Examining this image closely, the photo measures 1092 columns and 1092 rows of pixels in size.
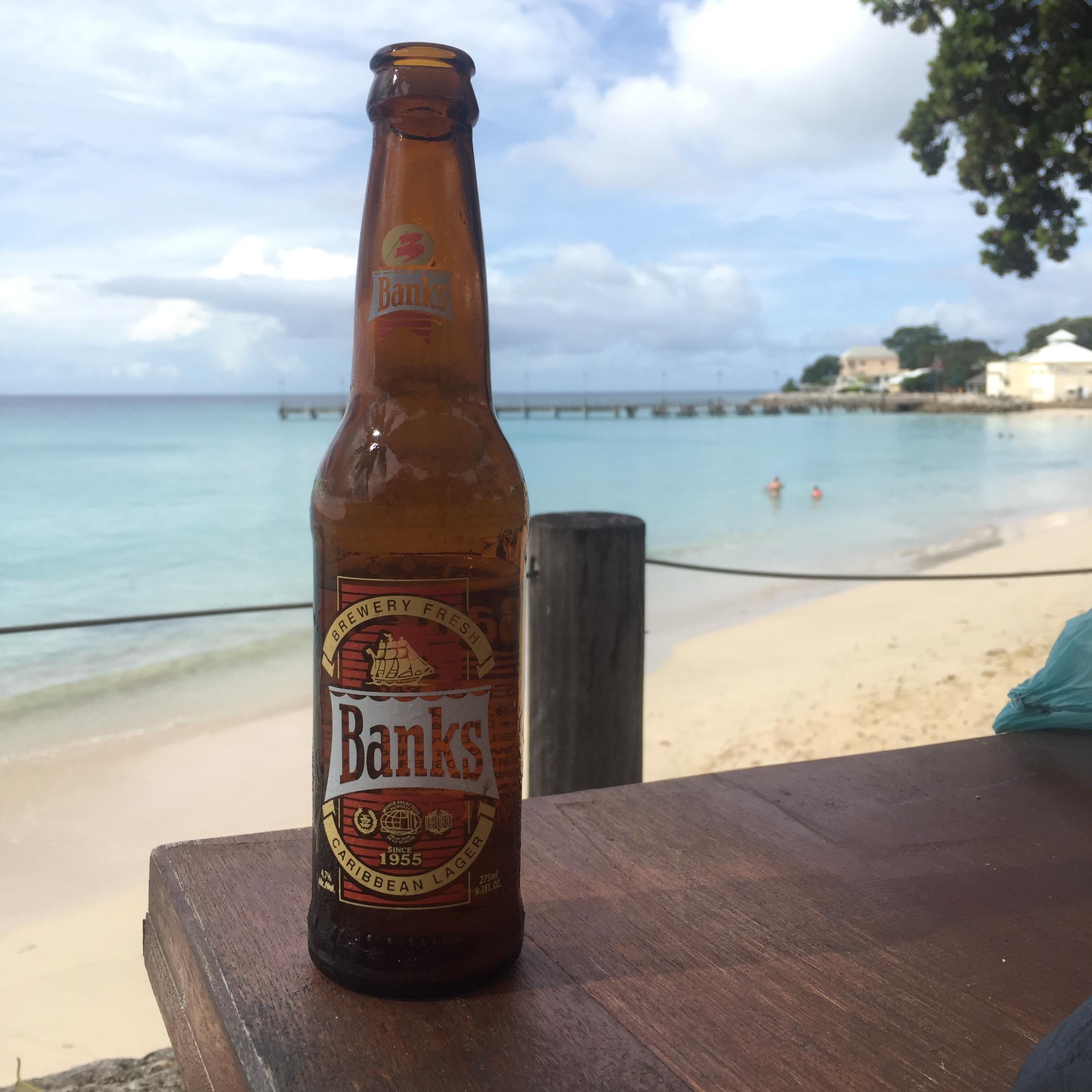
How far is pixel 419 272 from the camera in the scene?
2.55 ft

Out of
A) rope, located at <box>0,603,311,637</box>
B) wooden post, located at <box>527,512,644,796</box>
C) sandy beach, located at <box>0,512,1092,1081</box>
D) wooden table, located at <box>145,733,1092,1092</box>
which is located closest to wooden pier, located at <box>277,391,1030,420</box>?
sandy beach, located at <box>0,512,1092,1081</box>

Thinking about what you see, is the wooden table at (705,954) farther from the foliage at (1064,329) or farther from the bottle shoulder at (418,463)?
the foliage at (1064,329)

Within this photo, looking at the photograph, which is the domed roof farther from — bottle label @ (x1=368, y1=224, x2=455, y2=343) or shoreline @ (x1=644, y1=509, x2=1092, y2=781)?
bottle label @ (x1=368, y1=224, x2=455, y2=343)

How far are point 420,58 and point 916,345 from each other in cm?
9752

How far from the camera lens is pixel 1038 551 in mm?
14242

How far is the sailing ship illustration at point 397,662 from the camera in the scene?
2.30 ft

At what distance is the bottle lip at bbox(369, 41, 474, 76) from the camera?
782 millimetres

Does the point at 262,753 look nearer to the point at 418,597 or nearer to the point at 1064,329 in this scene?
the point at 418,597

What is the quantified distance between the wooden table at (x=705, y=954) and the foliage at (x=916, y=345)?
86.4 m

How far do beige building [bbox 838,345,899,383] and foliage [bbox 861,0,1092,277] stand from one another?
8860 cm

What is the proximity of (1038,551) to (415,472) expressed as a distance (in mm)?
15136

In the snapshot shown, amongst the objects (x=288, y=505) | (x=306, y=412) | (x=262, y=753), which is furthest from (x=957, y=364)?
(x=262, y=753)

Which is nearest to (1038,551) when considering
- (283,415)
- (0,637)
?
(0,637)

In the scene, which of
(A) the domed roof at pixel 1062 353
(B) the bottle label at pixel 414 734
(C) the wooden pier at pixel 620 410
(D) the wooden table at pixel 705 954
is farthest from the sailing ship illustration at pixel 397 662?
(A) the domed roof at pixel 1062 353
